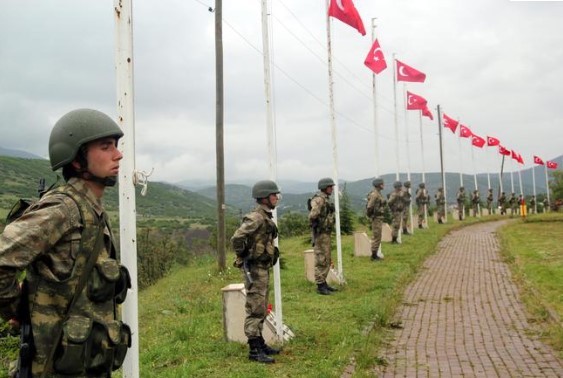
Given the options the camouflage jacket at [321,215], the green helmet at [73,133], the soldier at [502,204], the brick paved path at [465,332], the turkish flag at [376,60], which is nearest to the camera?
the green helmet at [73,133]

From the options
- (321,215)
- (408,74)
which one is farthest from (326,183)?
(408,74)

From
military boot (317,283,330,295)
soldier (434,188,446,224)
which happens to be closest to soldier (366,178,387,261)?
military boot (317,283,330,295)

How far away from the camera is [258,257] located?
691cm

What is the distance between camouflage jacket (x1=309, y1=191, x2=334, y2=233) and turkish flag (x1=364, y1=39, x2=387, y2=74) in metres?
5.43

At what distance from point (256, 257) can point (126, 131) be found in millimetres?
3312

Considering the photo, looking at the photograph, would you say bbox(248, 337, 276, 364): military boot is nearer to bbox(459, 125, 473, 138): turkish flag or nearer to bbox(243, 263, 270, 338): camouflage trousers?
bbox(243, 263, 270, 338): camouflage trousers

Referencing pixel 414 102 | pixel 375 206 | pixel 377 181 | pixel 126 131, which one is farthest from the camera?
pixel 414 102

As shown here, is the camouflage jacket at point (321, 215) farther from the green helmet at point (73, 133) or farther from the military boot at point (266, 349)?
the green helmet at point (73, 133)

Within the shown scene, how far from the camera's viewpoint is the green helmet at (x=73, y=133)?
3131 mm

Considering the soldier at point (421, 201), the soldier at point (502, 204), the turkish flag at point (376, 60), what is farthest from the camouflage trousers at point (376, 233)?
the soldier at point (502, 204)

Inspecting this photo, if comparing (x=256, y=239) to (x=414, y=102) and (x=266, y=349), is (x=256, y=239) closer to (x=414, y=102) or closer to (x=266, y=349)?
(x=266, y=349)

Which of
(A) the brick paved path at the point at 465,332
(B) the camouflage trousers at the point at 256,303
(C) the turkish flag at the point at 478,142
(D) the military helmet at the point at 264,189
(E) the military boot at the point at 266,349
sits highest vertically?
(C) the turkish flag at the point at 478,142

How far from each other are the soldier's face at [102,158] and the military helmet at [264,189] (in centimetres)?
388

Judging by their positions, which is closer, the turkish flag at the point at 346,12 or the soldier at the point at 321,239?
the soldier at the point at 321,239
